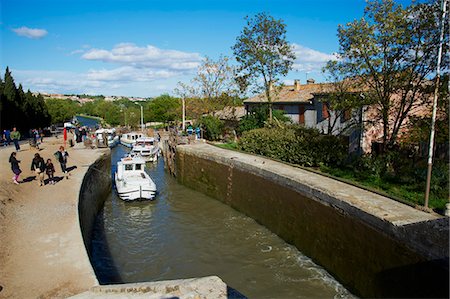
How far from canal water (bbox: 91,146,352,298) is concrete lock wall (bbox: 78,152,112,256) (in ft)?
2.00

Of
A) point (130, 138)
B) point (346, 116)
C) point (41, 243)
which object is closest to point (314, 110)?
point (346, 116)

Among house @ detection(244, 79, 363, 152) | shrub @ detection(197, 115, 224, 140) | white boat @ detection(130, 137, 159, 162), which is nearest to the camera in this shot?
house @ detection(244, 79, 363, 152)

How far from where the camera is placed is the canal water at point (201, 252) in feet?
36.3

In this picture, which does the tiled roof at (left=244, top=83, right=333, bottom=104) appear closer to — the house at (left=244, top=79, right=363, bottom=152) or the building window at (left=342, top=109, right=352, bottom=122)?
the house at (left=244, top=79, right=363, bottom=152)

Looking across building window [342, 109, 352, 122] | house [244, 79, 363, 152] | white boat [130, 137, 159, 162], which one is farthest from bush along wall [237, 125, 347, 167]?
white boat [130, 137, 159, 162]

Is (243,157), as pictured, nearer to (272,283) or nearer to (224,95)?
(272,283)

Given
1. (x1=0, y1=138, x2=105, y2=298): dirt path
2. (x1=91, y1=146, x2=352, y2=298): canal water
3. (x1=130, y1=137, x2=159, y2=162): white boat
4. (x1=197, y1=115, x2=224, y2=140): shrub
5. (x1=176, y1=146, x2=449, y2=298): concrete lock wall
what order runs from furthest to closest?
(x1=130, y1=137, x2=159, y2=162): white boat → (x1=197, y1=115, x2=224, y2=140): shrub → (x1=91, y1=146, x2=352, y2=298): canal water → (x1=176, y1=146, x2=449, y2=298): concrete lock wall → (x1=0, y1=138, x2=105, y2=298): dirt path

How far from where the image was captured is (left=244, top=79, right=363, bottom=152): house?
2200 centimetres

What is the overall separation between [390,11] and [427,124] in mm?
4687

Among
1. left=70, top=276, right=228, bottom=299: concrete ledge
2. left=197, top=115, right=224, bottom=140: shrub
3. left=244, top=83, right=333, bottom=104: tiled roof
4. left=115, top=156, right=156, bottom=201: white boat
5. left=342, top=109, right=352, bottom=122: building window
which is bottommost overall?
left=115, top=156, right=156, bottom=201: white boat

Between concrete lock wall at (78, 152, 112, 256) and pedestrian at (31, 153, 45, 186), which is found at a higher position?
pedestrian at (31, 153, 45, 186)

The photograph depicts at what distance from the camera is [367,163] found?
14.9 metres

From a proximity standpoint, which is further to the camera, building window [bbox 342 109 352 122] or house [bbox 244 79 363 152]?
building window [bbox 342 109 352 122]

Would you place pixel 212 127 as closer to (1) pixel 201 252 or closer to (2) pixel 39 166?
(2) pixel 39 166
